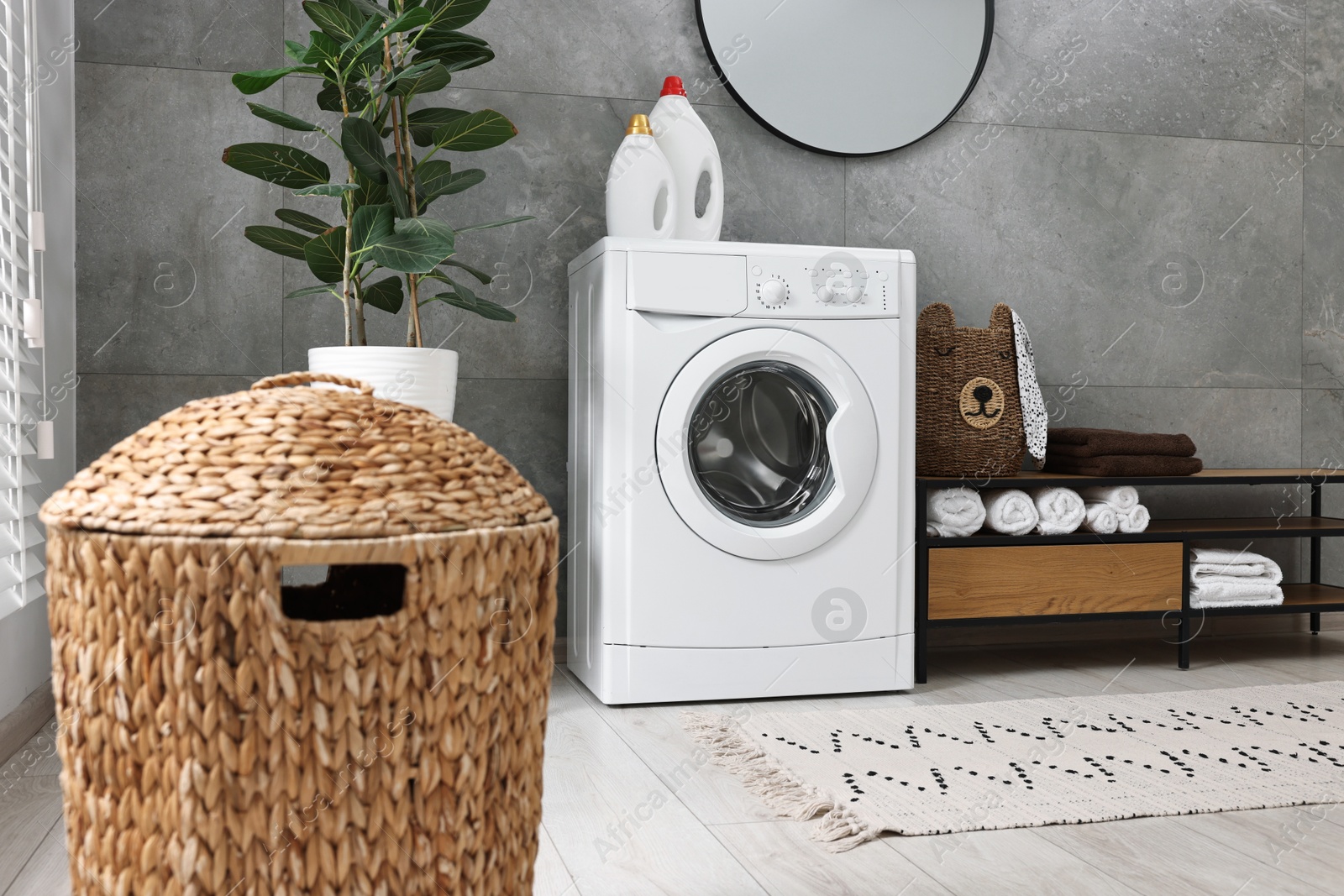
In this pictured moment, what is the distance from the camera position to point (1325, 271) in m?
2.95

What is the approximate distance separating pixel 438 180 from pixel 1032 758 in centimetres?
145

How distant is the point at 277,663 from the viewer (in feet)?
2.13

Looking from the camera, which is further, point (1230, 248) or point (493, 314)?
point (1230, 248)

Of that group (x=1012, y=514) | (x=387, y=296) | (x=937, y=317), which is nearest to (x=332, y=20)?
(x=387, y=296)

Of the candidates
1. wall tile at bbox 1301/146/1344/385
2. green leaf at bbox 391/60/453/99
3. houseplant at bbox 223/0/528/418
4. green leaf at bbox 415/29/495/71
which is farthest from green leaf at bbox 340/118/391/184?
wall tile at bbox 1301/146/1344/385

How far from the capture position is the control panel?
2053 mm

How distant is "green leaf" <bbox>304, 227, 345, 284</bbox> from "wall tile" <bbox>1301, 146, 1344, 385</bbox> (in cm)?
265

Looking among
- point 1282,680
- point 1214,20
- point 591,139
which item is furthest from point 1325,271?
point 591,139

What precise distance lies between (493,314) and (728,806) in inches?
38.9

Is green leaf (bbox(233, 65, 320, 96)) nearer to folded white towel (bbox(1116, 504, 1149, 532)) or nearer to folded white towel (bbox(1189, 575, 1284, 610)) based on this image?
folded white towel (bbox(1116, 504, 1149, 532))

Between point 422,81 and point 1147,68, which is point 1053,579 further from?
point 422,81

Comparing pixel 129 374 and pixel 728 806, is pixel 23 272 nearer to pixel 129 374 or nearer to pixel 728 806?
pixel 129 374

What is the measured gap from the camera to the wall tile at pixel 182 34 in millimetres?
2199

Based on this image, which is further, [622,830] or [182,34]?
[182,34]
